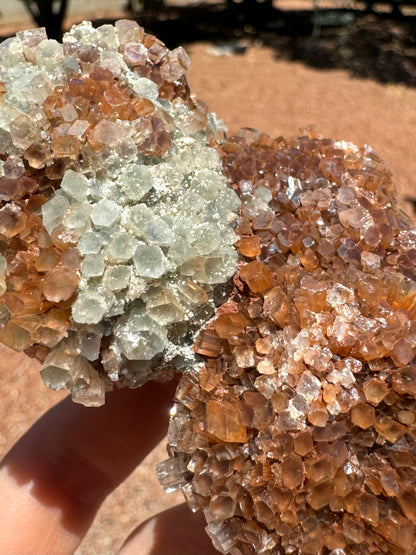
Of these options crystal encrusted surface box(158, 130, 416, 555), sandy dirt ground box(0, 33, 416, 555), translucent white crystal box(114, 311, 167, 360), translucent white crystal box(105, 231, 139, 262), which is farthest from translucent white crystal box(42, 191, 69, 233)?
sandy dirt ground box(0, 33, 416, 555)

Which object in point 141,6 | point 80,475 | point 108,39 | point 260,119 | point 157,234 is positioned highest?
point 108,39

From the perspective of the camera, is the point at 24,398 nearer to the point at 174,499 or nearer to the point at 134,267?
the point at 174,499

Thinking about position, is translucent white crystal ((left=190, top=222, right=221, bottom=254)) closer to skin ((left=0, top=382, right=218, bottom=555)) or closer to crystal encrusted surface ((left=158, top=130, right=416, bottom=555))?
crystal encrusted surface ((left=158, top=130, right=416, bottom=555))

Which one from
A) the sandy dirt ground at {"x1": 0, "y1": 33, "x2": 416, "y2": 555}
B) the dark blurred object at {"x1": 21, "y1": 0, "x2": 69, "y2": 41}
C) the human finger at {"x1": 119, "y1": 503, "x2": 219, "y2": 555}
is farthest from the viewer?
the dark blurred object at {"x1": 21, "y1": 0, "x2": 69, "y2": 41}

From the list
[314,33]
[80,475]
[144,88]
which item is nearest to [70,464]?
[80,475]

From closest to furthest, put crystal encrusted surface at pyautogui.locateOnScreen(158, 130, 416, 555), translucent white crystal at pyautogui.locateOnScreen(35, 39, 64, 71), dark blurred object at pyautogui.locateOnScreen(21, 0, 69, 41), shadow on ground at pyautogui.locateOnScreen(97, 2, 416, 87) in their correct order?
crystal encrusted surface at pyautogui.locateOnScreen(158, 130, 416, 555)
translucent white crystal at pyautogui.locateOnScreen(35, 39, 64, 71)
shadow on ground at pyautogui.locateOnScreen(97, 2, 416, 87)
dark blurred object at pyautogui.locateOnScreen(21, 0, 69, 41)

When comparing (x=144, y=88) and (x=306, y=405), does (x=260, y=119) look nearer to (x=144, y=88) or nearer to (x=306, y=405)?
(x=144, y=88)

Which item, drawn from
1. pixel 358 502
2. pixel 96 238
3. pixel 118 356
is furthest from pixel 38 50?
pixel 358 502
